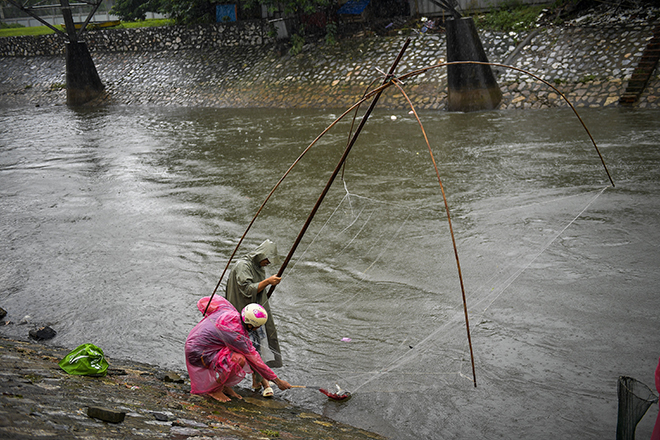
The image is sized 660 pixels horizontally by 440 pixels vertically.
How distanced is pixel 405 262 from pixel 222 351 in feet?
10.3

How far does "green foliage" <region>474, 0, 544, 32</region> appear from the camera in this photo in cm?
1472

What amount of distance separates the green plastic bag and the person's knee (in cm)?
95

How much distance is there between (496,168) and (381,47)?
868cm

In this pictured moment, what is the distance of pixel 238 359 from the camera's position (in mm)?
3729

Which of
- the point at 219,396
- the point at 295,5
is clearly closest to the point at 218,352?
the point at 219,396

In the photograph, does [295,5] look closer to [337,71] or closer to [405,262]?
[337,71]

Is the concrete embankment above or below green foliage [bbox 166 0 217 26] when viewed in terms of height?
below

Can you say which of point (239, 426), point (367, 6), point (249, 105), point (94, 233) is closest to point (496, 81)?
point (367, 6)

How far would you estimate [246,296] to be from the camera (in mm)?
4156

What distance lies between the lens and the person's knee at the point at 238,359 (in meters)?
3.72

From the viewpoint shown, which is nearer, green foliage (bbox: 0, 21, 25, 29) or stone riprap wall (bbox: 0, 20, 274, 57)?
stone riprap wall (bbox: 0, 20, 274, 57)

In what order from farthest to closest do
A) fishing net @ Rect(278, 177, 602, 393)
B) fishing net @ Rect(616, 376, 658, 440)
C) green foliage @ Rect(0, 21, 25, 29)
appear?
1. green foliage @ Rect(0, 21, 25, 29)
2. fishing net @ Rect(278, 177, 602, 393)
3. fishing net @ Rect(616, 376, 658, 440)

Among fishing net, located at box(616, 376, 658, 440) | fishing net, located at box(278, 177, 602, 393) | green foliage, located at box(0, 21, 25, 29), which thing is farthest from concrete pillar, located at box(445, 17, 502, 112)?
green foliage, located at box(0, 21, 25, 29)

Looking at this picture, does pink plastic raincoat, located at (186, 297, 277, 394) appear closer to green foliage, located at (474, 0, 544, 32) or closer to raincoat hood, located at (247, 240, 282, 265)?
raincoat hood, located at (247, 240, 282, 265)
